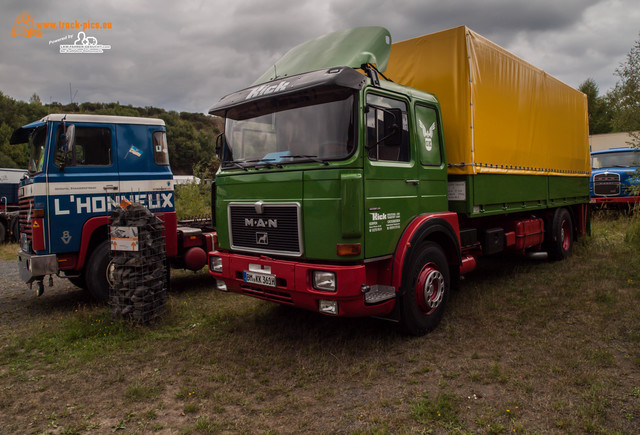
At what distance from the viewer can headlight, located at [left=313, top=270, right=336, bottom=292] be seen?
410cm

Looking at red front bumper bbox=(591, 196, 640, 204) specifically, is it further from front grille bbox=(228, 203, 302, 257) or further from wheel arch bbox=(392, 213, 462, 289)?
front grille bbox=(228, 203, 302, 257)

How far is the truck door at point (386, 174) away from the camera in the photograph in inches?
169

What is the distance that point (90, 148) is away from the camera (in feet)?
22.0

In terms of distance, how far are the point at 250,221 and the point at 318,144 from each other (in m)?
1.18

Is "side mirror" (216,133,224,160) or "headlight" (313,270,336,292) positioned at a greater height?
"side mirror" (216,133,224,160)

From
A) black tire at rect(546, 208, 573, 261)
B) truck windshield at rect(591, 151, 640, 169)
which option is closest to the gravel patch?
black tire at rect(546, 208, 573, 261)

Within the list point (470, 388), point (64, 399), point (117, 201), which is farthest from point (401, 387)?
point (117, 201)

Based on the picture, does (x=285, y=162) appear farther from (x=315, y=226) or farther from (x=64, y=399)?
(x=64, y=399)

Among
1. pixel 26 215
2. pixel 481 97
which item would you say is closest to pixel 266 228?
pixel 481 97

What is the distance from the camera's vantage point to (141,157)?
712 centimetres

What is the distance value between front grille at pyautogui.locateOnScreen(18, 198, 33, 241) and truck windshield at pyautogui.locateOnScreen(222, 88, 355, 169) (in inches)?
138

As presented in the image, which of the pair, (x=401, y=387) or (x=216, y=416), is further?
(x=401, y=387)

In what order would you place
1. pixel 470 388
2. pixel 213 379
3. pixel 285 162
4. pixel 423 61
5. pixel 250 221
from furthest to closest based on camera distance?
1. pixel 423 61
2. pixel 250 221
3. pixel 285 162
4. pixel 213 379
5. pixel 470 388

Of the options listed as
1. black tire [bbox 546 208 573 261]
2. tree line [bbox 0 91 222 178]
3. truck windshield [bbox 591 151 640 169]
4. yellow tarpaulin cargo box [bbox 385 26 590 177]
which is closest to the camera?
yellow tarpaulin cargo box [bbox 385 26 590 177]
